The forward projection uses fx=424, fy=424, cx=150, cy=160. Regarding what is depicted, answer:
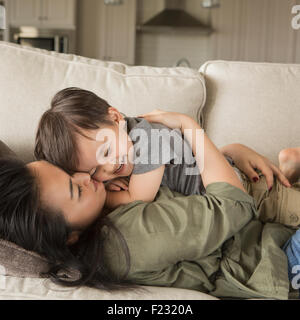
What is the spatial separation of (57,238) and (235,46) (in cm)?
489

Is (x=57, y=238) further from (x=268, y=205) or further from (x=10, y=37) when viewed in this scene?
(x=10, y=37)

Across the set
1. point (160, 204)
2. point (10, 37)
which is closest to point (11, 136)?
point (160, 204)

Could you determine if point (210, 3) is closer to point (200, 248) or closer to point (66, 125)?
point (66, 125)

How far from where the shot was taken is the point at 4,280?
806 mm

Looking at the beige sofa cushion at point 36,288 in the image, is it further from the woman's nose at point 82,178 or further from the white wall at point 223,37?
the white wall at point 223,37

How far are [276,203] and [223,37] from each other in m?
4.58

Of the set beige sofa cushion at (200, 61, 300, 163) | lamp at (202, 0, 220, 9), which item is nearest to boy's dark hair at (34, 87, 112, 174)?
beige sofa cushion at (200, 61, 300, 163)

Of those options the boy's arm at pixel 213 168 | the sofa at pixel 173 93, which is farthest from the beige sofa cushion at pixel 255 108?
the boy's arm at pixel 213 168

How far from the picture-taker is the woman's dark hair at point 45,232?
792mm

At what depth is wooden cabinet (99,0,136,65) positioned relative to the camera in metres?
5.32

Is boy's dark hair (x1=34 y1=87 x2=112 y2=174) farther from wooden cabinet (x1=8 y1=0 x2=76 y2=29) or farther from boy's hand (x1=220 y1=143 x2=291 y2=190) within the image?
wooden cabinet (x1=8 y1=0 x2=76 y2=29)

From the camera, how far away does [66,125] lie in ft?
3.02

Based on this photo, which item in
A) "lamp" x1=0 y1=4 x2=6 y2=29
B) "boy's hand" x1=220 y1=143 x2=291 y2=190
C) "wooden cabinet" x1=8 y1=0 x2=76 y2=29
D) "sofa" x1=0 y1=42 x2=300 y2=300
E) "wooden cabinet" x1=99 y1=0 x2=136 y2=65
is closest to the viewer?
"boy's hand" x1=220 y1=143 x2=291 y2=190

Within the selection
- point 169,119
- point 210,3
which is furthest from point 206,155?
point 210,3
